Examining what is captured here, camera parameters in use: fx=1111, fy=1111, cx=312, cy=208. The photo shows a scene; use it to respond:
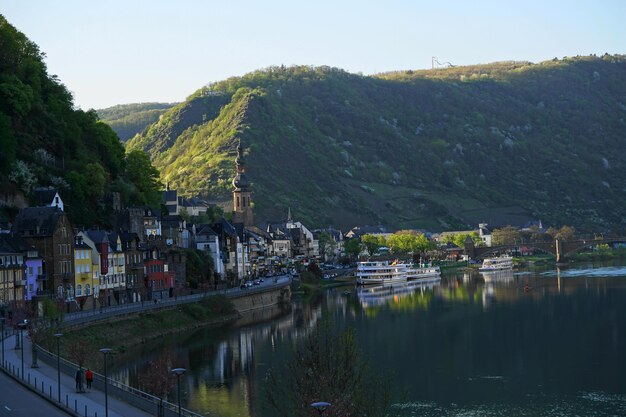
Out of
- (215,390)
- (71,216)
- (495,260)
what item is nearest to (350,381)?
(215,390)

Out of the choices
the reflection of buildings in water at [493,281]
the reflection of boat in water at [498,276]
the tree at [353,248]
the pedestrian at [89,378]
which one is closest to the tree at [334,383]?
the pedestrian at [89,378]

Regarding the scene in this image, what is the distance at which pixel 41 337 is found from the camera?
191 ft

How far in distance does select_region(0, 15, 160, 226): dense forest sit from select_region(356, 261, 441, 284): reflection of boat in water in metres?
46.6

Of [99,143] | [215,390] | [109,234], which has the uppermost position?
[99,143]

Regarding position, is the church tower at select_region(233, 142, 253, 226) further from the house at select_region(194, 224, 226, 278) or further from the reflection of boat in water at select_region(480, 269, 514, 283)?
the house at select_region(194, 224, 226, 278)

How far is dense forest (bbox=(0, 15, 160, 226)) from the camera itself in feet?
297

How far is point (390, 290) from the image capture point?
13925cm

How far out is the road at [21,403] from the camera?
132ft

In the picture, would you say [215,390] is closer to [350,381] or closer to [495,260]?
[350,381]

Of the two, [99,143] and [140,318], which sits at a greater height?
[99,143]

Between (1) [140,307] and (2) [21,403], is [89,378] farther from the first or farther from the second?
(1) [140,307]

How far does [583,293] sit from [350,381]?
79678 mm

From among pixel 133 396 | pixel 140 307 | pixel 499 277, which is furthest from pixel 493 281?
pixel 133 396

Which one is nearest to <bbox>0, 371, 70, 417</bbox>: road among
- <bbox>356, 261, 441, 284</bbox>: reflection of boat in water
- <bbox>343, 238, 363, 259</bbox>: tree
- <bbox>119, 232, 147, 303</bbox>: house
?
<bbox>119, 232, 147, 303</bbox>: house
